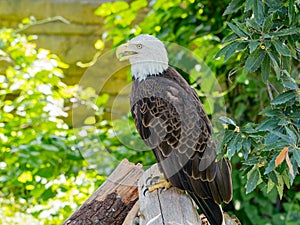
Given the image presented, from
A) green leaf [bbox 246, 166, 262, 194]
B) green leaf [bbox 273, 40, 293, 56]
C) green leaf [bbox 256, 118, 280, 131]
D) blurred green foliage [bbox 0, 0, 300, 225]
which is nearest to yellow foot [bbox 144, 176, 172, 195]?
green leaf [bbox 246, 166, 262, 194]

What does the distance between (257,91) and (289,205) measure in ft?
2.72

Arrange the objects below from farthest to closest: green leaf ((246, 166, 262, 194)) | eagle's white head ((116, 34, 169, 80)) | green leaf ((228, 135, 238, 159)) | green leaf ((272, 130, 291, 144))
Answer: eagle's white head ((116, 34, 169, 80)) < green leaf ((246, 166, 262, 194)) < green leaf ((228, 135, 238, 159)) < green leaf ((272, 130, 291, 144))

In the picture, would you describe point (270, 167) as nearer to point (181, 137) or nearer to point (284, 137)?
point (284, 137)

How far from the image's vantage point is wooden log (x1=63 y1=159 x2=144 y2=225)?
8.04 ft

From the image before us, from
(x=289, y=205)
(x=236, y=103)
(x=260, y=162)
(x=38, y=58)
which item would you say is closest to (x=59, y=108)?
(x=38, y=58)

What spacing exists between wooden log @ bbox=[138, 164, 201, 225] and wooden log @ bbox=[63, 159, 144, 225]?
9 cm

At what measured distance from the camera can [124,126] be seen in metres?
3.90

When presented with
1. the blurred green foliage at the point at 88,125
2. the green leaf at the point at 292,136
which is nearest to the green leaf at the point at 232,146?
the green leaf at the point at 292,136

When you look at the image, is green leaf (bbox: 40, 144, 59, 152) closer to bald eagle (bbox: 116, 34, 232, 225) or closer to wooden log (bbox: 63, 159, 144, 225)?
wooden log (bbox: 63, 159, 144, 225)

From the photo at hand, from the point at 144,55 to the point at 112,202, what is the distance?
2.11 feet

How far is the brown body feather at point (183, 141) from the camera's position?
2.35 m

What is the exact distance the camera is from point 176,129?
2404 mm

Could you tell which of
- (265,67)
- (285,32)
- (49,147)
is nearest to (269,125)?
(265,67)

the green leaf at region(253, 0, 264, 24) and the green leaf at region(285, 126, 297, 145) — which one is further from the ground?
the green leaf at region(253, 0, 264, 24)
